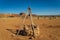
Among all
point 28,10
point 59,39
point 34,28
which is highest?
point 28,10

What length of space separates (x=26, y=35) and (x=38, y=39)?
161cm

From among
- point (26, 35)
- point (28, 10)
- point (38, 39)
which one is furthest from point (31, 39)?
point (28, 10)

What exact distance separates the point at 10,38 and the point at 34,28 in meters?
3.12

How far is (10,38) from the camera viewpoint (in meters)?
10.9

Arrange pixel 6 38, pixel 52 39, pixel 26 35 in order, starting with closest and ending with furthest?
pixel 6 38
pixel 52 39
pixel 26 35

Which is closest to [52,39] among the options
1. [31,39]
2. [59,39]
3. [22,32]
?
[59,39]

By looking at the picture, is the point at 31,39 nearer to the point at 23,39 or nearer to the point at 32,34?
the point at 23,39

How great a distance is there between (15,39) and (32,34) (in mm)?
2241

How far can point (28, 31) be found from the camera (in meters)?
12.8

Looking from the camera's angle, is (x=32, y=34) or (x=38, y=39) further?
(x=32, y=34)

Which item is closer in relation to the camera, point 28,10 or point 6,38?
point 6,38

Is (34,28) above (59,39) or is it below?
above

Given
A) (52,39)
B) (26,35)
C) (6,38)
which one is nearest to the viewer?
(6,38)

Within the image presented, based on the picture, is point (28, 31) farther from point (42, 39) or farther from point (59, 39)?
point (59, 39)
